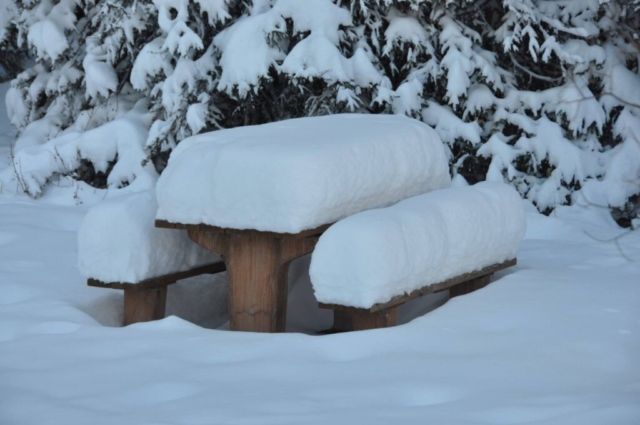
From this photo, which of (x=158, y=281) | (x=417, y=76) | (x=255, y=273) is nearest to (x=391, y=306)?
(x=255, y=273)

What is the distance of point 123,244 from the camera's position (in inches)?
182

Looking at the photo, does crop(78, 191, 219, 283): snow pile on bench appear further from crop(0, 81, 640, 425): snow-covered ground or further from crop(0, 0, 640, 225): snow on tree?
crop(0, 0, 640, 225): snow on tree

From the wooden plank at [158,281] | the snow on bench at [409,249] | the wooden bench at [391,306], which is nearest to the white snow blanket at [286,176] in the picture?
the snow on bench at [409,249]

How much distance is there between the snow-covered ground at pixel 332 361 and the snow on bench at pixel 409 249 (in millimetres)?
163

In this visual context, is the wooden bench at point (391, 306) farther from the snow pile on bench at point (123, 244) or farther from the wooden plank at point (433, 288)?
the snow pile on bench at point (123, 244)

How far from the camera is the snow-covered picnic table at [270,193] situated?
13.9 feet

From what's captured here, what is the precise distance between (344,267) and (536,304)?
3.86 feet

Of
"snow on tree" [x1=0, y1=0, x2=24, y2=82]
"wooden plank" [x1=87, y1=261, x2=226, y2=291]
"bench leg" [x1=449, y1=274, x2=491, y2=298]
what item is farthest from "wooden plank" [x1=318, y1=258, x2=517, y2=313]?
"snow on tree" [x1=0, y1=0, x2=24, y2=82]

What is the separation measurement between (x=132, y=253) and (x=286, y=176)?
976 millimetres

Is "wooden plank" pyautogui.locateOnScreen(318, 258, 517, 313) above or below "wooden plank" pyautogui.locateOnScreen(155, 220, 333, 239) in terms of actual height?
below

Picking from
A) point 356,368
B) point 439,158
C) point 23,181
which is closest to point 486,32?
point 439,158

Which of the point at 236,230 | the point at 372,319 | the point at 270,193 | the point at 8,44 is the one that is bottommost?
the point at 8,44

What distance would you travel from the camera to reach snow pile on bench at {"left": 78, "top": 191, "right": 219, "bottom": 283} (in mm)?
4641

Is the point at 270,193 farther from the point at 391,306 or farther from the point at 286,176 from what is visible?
the point at 391,306
